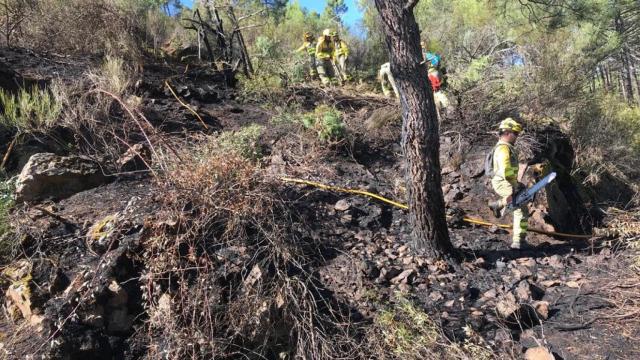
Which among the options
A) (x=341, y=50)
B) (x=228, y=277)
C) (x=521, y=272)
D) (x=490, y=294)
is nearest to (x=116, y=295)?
(x=228, y=277)

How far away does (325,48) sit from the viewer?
1090 cm

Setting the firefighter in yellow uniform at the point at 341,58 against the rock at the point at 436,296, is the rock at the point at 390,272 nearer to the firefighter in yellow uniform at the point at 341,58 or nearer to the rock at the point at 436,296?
the rock at the point at 436,296

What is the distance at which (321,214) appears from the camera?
503 centimetres

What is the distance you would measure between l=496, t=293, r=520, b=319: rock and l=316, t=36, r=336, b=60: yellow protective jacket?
26.8 ft

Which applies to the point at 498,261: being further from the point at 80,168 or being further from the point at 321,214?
the point at 80,168

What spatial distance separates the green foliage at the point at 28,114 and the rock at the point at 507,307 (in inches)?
205

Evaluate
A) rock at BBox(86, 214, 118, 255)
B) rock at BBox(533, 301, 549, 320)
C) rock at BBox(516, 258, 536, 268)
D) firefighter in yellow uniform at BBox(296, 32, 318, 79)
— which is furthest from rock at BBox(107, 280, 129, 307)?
firefighter in yellow uniform at BBox(296, 32, 318, 79)

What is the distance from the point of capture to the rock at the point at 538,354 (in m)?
3.33

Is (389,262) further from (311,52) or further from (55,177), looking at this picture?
(311,52)

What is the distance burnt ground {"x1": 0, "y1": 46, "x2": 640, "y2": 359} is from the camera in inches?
139

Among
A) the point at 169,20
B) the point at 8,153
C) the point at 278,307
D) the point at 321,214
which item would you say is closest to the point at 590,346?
the point at 278,307

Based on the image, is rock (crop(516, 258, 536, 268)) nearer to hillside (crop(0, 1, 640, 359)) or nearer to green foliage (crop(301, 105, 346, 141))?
hillside (crop(0, 1, 640, 359))

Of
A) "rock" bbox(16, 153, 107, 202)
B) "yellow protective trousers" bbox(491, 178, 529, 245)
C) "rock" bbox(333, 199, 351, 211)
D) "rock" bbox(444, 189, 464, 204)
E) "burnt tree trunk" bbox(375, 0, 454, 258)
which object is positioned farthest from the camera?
"rock" bbox(444, 189, 464, 204)

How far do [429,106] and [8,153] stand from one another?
4551 millimetres
